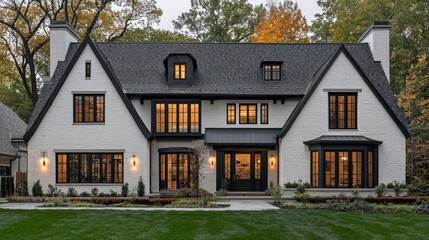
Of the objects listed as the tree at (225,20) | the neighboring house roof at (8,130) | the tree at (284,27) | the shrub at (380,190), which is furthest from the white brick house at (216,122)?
the tree at (225,20)

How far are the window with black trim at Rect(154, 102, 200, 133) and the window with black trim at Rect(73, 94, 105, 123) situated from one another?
3347 millimetres

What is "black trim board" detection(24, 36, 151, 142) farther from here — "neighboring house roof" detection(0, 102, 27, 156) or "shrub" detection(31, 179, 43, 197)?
"neighboring house roof" detection(0, 102, 27, 156)

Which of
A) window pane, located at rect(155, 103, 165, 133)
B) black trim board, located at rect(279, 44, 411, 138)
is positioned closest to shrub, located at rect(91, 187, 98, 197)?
window pane, located at rect(155, 103, 165, 133)

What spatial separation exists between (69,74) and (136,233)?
52.6ft

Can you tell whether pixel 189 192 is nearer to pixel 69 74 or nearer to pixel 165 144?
pixel 165 144

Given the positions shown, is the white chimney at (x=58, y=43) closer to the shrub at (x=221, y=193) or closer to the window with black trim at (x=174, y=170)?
the window with black trim at (x=174, y=170)

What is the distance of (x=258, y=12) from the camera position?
58.2 meters

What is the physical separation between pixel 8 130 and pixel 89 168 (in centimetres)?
A: 1000

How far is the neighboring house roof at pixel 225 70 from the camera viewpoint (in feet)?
97.3

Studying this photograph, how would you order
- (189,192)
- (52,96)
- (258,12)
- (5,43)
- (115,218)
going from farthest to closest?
(258,12) → (5,43) → (52,96) → (189,192) → (115,218)

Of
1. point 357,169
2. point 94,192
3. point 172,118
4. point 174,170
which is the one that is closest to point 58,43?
point 172,118

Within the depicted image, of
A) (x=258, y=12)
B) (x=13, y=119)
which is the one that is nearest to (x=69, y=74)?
(x=13, y=119)

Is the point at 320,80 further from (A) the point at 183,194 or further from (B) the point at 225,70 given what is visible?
(A) the point at 183,194

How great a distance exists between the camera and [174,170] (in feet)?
99.3
